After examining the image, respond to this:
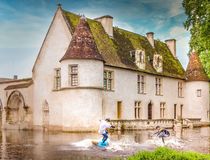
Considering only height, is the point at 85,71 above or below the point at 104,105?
above

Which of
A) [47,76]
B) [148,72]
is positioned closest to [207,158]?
[47,76]

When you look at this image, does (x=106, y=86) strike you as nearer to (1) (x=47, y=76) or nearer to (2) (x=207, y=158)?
(1) (x=47, y=76)

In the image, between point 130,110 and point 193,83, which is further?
point 193,83

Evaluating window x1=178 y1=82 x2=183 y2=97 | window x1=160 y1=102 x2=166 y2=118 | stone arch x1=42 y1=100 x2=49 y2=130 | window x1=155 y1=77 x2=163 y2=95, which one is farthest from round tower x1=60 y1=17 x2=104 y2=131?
window x1=178 y1=82 x2=183 y2=97

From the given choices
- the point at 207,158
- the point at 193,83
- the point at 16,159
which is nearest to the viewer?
the point at 207,158

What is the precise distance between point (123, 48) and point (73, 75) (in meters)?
9.05

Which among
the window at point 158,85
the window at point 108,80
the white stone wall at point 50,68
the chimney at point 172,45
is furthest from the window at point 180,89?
the white stone wall at point 50,68

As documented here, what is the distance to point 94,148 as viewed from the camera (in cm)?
1791

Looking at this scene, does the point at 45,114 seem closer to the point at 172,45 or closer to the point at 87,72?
the point at 87,72

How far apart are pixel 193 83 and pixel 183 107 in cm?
348

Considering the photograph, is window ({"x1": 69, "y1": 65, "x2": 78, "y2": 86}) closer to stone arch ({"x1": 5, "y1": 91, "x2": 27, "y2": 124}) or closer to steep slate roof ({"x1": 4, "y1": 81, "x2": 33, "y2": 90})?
steep slate roof ({"x1": 4, "y1": 81, "x2": 33, "y2": 90})

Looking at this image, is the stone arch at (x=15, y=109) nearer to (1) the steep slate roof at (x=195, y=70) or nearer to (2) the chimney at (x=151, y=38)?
(2) the chimney at (x=151, y=38)

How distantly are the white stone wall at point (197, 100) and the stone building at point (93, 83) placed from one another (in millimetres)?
127

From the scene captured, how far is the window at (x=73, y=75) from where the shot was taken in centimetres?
3203
